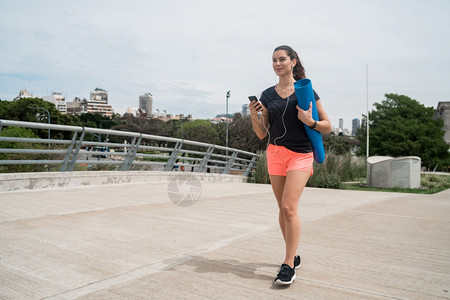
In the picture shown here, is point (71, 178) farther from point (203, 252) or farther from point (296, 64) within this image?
point (296, 64)

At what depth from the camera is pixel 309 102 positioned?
3.05 m

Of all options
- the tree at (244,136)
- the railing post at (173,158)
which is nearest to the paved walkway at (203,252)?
the railing post at (173,158)

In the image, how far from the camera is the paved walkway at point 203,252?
109 inches

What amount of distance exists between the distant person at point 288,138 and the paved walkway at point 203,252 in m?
0.44

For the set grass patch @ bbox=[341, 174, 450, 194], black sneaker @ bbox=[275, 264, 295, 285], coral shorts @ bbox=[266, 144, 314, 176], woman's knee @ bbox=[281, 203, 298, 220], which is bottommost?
grass patch @ bbox=[341, 174, 450, 194]

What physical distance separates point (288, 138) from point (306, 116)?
0.25 m

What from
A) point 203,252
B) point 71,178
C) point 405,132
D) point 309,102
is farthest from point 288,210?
point 405,132

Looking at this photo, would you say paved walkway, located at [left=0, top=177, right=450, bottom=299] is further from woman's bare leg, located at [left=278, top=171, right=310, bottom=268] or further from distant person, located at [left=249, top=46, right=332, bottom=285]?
distant person, located at [left=249, top=46, right=332, bottom=285]

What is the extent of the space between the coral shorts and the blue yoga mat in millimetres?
71

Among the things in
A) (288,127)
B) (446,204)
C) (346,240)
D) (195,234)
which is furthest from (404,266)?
(446,204)

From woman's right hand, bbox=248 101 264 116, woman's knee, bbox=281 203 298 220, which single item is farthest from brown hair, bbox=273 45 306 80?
woman's knee, bbox=281 203 298 220

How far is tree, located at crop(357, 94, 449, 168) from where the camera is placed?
141 ft

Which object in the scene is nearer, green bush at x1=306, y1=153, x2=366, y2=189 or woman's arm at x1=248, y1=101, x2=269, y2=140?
woman's arm at x1=248, y1=101, x2=269, y2=140

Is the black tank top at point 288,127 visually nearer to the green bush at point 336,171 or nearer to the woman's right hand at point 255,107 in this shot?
the woman's right hand at point 255,107
